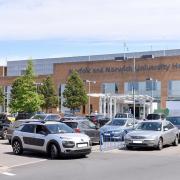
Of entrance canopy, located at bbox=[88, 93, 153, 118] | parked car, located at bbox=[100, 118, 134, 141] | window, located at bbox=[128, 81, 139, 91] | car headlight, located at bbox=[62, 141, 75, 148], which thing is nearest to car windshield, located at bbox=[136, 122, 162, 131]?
A: parked car, located at bbox=[100, 118, 134, 141]

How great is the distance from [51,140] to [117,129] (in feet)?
33.4

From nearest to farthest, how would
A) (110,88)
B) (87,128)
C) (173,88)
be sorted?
(87,128), (173,88), (110,88)

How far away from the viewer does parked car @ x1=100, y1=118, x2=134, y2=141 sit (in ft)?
93.9

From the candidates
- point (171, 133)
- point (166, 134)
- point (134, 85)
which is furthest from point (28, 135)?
point (134, 85)

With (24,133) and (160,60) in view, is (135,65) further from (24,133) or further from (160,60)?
(24,133)

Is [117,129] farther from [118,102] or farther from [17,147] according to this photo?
[118,102]

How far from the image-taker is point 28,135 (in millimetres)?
20844

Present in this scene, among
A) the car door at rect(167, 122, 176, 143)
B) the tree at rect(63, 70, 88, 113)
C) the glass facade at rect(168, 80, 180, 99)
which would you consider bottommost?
the car door at rect(167, 122, 176, 143)

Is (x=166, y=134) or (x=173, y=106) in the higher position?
(x=173, y=106)

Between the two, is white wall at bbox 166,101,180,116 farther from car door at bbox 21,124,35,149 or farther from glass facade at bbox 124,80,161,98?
car door at bbox 21,124,35,149

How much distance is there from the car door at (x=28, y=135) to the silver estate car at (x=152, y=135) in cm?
503

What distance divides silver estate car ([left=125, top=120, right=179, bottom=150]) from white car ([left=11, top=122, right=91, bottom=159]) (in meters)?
4.17

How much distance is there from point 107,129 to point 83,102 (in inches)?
1660

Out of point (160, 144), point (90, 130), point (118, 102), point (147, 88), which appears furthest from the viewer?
point (147, 88)
